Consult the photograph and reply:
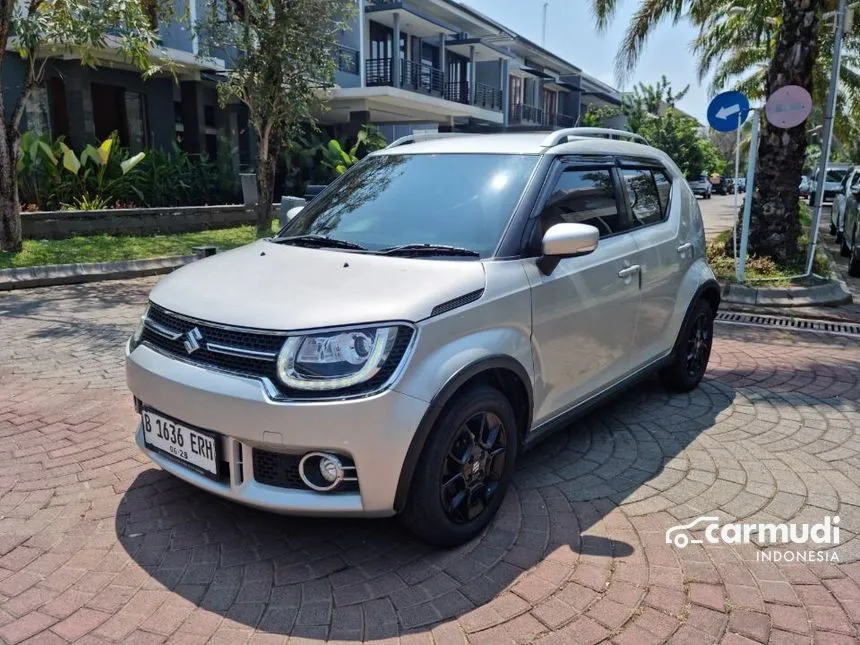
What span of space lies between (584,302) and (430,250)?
0.94m

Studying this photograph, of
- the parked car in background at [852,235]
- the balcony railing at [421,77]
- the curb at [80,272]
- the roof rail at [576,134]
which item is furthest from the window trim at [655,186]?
the balcony railing at [421,77]

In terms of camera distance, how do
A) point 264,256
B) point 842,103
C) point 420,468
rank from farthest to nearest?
point 842,103 → point 264,256 → point 420,468

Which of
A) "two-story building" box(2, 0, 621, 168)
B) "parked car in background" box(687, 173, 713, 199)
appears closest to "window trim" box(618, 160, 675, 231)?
"two-story building" box(2, 0, 621, 168)

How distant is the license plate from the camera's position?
284 centimetres

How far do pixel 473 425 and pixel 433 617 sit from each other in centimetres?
83

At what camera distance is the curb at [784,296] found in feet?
28.5

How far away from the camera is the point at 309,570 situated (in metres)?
2.88

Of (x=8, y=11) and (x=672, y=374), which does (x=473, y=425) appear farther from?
(x=8, y=11)

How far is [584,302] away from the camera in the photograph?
3652 millimetres

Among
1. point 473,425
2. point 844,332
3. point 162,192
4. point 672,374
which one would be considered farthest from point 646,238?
point 162,192

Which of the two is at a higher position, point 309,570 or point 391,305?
point 391,305

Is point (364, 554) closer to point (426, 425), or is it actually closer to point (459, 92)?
point (426, 425)

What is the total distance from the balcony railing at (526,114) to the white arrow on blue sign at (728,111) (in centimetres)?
2747

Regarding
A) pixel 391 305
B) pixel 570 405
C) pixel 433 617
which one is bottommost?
pixel 433 617
